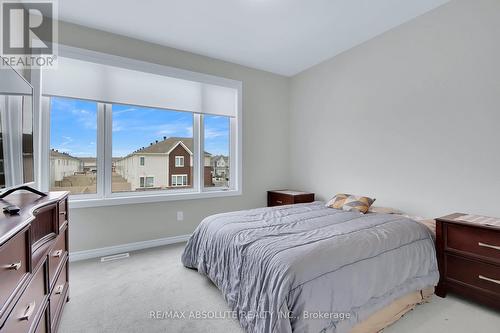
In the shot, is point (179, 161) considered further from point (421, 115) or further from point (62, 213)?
point (421, 115)

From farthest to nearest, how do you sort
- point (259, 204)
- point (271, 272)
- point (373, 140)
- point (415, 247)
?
point (259, 204) → point (373, 140) → point (415, 247) → point (271, 272)

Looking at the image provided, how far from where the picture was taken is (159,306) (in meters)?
1.94

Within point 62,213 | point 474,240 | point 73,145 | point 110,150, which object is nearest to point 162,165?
point 110,150

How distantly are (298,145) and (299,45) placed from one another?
1649 millimetres

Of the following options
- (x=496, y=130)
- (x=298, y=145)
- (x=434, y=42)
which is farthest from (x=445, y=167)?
(x=298, y=145)

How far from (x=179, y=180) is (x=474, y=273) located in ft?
11.1

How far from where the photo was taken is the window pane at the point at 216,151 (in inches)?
150

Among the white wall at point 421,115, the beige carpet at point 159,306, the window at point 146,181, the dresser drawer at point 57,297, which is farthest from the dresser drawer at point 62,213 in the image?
the white wall at point 421,115

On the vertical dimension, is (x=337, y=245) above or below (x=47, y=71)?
below

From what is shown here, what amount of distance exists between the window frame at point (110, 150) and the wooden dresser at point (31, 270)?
1.30 meters

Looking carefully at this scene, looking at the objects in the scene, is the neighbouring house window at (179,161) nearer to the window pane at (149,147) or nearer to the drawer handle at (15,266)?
the window pane at (149,147)

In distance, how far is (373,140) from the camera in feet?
10.2

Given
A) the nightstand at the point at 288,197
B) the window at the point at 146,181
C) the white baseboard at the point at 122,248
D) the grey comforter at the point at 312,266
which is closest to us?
the grey comforter at the point at 312,266

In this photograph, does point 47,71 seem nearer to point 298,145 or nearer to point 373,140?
point 298,145
